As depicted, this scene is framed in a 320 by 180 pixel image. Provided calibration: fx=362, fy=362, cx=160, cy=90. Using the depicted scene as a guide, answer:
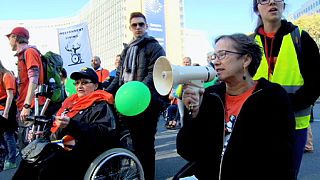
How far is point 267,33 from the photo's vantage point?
2.12m

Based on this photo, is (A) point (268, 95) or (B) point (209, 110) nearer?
(A) point (268, 95)

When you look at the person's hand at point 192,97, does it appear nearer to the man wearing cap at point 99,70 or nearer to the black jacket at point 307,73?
the black jacket at point 307,73

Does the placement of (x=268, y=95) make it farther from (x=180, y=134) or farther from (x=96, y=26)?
(x=96, y=26)

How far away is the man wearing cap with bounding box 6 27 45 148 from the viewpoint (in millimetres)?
3810

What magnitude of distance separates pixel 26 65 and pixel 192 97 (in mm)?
2801

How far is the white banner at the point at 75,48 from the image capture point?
243 inches

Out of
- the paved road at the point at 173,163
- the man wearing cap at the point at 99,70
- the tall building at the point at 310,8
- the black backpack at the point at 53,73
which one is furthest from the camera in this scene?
the tall building at the point at 310,8

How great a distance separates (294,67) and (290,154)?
0.57 metres

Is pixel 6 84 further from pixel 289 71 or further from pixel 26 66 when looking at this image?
pixel 289 71

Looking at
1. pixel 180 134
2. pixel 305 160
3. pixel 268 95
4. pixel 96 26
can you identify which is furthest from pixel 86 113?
pixel 96 26

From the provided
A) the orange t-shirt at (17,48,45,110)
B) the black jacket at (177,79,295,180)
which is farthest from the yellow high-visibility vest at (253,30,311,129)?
the orange t-shirt at (17,48,45,110)

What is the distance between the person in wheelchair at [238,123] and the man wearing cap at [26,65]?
2411 mm

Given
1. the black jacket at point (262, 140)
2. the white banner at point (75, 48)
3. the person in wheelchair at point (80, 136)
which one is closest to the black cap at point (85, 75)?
the person in wheelchair at point (80, 136)

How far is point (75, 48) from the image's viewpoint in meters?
6.20
